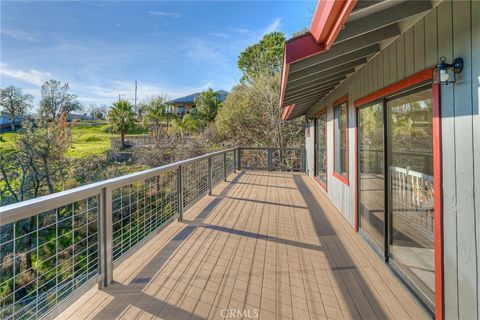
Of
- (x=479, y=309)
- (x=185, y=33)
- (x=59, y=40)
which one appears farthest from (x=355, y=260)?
(x=59, y=40)

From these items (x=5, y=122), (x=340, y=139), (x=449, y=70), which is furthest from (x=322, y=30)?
(x=5, y=122)

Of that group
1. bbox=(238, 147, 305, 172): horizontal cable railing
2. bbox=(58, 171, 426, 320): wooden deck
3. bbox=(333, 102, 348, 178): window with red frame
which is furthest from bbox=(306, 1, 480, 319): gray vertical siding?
bbox=(238, 147, 305, 172): horizontal cable railing

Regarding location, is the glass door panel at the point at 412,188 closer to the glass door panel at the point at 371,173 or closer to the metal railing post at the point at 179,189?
the glass door panel at the point at 371,173

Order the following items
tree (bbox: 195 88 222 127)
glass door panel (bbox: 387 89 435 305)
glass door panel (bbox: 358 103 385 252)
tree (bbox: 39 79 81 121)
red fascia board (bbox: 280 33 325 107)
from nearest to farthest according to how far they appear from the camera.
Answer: glass door panel (bbox: 387 89 435 305), red fascia board (bbox: 280 33 325 107), glass door panel (bbox: 358 103 385 252), tree (bbox: 39 79 81 121), tree (bbox: 195 88 222 127)

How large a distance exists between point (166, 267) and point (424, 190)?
251cm

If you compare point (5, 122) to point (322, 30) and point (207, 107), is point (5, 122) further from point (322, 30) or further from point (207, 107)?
point (322, 30)

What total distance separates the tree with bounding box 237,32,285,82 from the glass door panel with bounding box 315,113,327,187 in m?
7.47

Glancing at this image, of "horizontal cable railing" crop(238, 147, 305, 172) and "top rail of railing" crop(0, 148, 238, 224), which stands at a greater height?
"horizontal cable railing" crop(238, 147, 305, 172)

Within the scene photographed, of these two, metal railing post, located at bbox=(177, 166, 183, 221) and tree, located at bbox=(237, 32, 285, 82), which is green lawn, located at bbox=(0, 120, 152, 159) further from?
tree, located at bbox=(237, 32, 285, 82)

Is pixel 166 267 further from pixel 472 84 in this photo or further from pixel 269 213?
pixel 472 84

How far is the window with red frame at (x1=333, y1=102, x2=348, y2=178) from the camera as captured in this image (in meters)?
4.72

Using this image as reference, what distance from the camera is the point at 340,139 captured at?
16.7 feet

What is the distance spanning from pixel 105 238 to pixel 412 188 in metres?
2.72

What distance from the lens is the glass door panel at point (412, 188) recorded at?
216 cm
